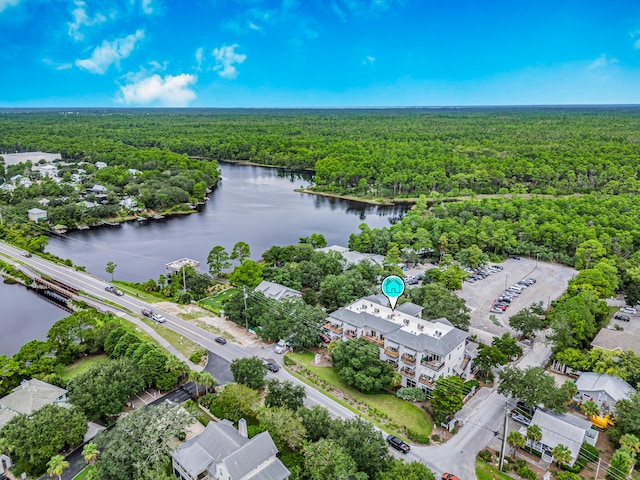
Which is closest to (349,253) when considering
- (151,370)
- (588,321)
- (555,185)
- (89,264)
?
(588,321)

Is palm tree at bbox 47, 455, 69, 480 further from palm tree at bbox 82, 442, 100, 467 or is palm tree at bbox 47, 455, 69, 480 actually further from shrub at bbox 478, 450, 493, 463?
shrub at bbox 478, 450, 493, 463

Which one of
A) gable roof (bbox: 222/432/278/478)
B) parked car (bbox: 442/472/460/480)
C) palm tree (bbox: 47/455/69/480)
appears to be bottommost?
parked car (bbox: 442/472/460/480)

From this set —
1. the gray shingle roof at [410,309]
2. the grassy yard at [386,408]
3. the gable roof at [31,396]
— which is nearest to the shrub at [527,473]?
the grassy yard at [386,408]

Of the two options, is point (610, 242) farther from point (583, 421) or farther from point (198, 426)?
point (198, 426)

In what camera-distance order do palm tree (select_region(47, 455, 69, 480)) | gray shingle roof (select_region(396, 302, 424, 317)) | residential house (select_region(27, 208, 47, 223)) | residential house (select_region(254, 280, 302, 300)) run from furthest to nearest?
residential house (select_region(27, 208, 47, 223)), residential house (select_region(254, 280, 302, 300)), gray shingle roof (select_region(396, 302, 424, 317)), palm tree (select_region(47, 455, 69, 480))

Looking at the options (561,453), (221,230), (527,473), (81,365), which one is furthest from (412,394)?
(221,230)

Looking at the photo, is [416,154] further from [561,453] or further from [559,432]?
[561,453]

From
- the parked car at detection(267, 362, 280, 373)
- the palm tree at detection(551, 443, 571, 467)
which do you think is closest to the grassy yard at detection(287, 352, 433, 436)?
the parked car at detection(267, 362, 280, 373)
